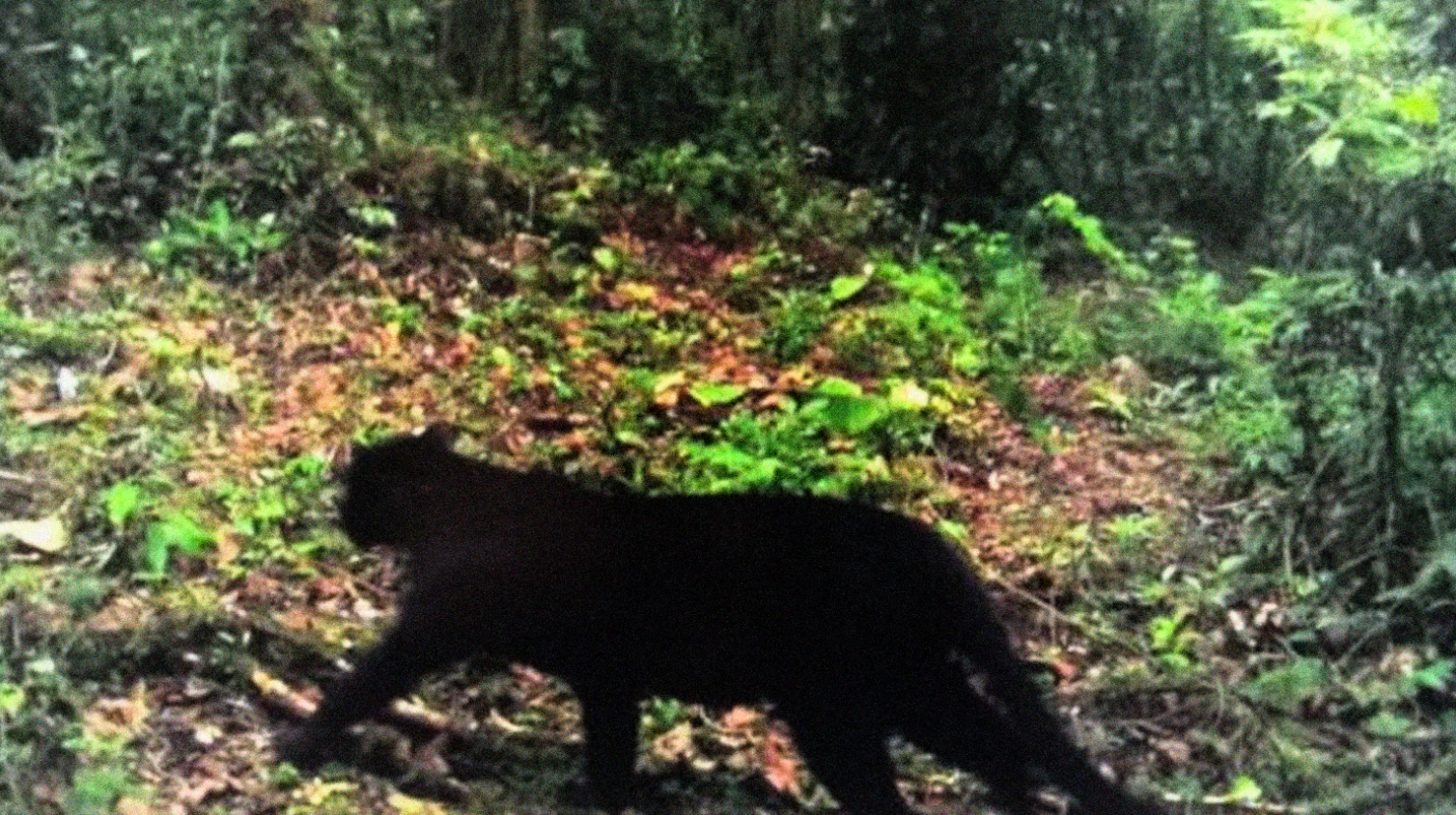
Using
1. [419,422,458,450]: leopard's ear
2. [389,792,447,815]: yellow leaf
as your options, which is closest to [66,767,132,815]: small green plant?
[389,792,447,815]: yellow leaf

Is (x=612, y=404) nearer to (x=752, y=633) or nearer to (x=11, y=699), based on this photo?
(x=752, y=633)

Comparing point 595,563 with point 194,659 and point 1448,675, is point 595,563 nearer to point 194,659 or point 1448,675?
point 194,659

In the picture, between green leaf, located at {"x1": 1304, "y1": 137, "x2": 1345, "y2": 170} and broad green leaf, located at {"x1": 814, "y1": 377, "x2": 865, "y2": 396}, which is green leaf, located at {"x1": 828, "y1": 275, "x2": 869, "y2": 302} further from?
green leaf, located at {"x1": 1304, "y1": 137, "x2": 1345, "y2": 170}

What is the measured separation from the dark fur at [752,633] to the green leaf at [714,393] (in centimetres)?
171

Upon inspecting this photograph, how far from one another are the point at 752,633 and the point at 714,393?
1.97m

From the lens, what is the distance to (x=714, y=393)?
6.61 m

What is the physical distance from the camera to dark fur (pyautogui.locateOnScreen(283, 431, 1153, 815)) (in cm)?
472

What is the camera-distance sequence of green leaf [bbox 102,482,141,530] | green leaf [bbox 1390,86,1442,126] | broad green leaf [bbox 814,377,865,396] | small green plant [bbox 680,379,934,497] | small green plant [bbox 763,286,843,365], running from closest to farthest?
1. green leaf [bbox 102,482,141,530]
2. green leaf [bbox 1390,86,1442,126]
3. small green plant [bbox 680,379,934,497]
4. broad green leaf [bbox 814,377,865,396]
5. small green plant [bbox 763,286,843,365]

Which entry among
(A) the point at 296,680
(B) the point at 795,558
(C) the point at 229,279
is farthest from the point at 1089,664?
(C) the point at 229,279

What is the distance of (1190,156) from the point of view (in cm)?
1030

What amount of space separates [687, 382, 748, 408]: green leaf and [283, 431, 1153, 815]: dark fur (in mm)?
1706

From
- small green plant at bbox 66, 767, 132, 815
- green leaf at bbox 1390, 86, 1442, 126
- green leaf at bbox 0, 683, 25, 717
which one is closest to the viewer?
small green plant at bbox 66, 767, 132, 815

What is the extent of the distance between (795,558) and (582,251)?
10.3ft

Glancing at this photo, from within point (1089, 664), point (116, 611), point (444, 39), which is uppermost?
point (444, 39)
